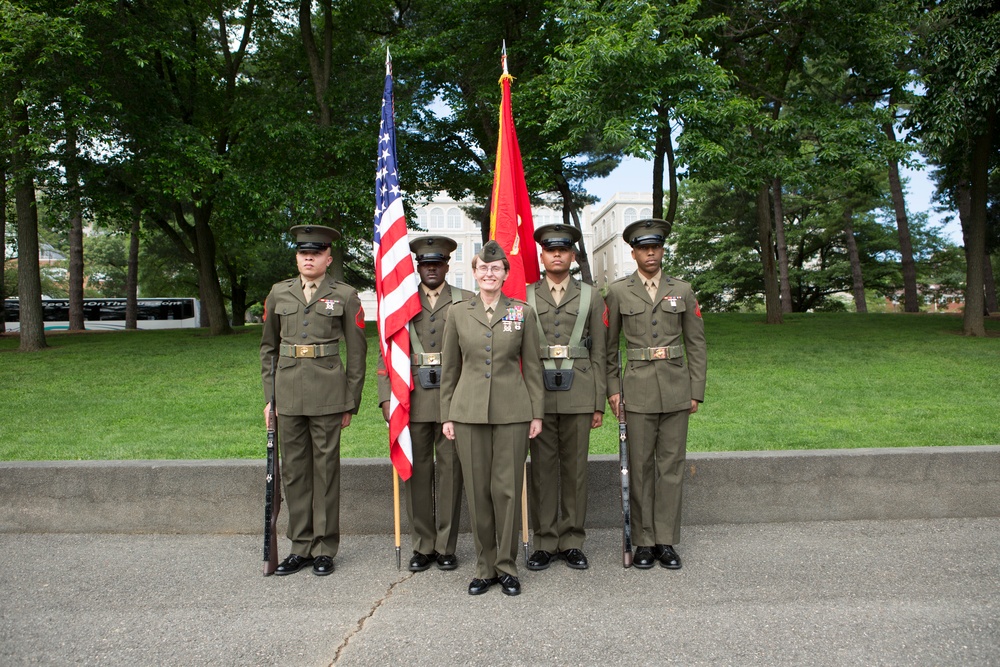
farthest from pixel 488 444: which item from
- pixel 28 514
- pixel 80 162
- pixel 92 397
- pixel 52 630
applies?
pixel 80 162

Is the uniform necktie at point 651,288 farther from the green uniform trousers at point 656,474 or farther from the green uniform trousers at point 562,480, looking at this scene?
the green uniform trousers at point 562,480

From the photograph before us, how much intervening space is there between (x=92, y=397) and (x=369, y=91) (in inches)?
440

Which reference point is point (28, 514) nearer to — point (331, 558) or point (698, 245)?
point (331, 558)

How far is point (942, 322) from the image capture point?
1845 centimetres

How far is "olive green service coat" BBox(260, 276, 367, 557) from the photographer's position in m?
4.87

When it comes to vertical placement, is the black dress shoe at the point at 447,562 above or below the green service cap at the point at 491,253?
below

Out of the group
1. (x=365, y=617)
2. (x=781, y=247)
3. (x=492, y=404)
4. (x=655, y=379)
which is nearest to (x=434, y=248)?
(x=492, y=404)

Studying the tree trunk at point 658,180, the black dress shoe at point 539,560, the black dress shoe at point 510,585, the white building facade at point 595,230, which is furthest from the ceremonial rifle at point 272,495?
the white building facade at point 595,230

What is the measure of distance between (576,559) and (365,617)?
1.41 meters

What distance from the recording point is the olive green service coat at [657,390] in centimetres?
485

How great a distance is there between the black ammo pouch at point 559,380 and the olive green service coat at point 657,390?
0.33 m

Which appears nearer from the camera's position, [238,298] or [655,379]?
[655,379]

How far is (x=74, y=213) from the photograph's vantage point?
17531mm

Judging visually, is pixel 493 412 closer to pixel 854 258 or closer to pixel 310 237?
pixel 310 237
